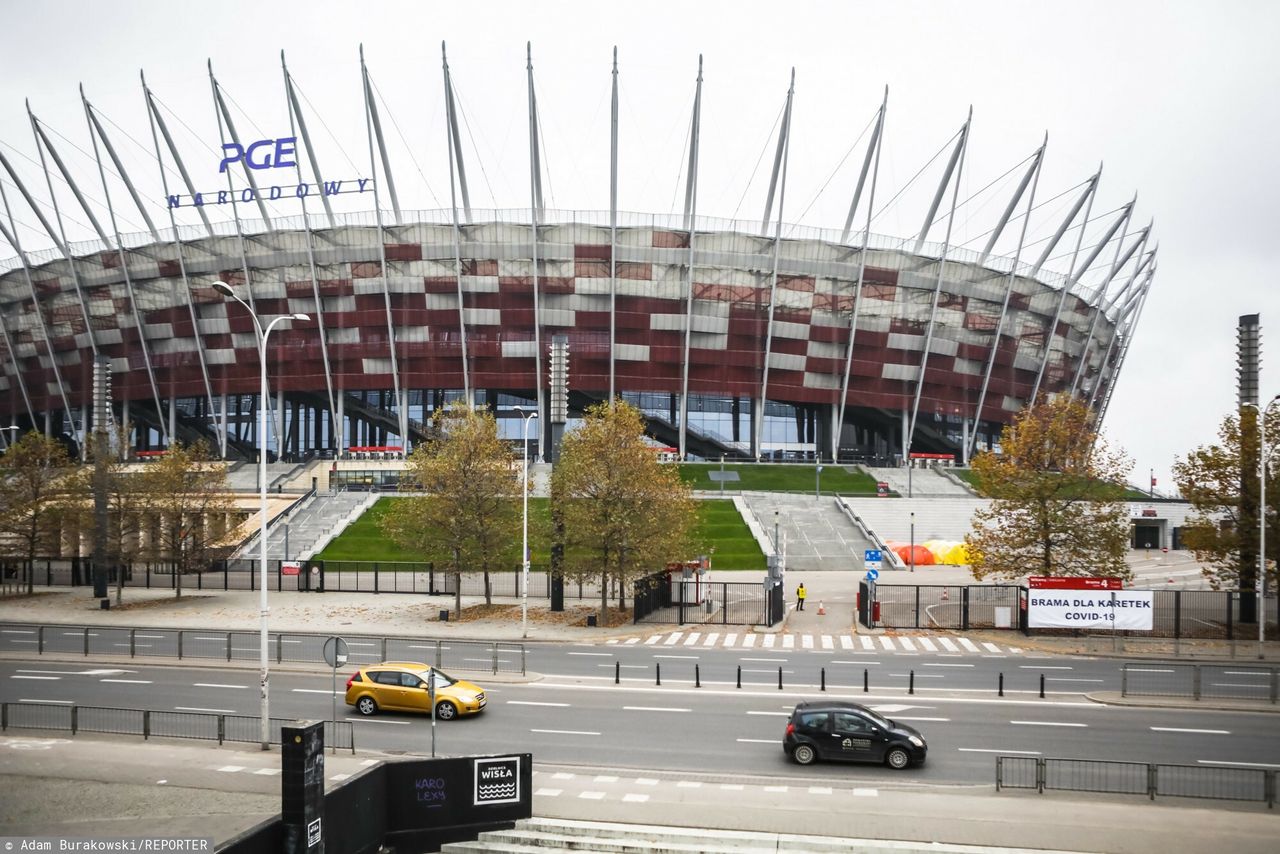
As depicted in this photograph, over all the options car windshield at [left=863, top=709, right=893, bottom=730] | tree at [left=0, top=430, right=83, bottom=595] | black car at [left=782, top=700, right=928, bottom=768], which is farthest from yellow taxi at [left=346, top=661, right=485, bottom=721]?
tree at [left=0, top=430, right=83, bottom=595]

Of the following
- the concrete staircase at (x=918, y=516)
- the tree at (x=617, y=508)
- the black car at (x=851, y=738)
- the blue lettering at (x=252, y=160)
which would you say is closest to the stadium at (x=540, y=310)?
the blue lettering at (x=252, y=160)

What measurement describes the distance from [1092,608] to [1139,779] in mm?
20878

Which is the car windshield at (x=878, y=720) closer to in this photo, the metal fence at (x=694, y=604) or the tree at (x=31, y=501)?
the metal fence at (x=694, y=604)

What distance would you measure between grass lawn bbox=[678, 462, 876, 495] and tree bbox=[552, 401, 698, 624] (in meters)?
37.6

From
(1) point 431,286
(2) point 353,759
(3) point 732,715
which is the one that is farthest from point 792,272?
(2) point 353,759

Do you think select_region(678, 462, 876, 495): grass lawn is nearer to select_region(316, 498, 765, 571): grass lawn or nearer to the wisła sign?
select_region(316, 498, 765, 571): grass lawn

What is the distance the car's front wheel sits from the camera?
20672 millimetres

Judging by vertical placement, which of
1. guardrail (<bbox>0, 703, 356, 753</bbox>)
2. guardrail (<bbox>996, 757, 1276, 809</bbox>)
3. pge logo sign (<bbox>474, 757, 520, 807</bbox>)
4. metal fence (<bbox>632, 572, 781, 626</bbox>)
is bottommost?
metal fence (<bbox>632, 572, 781, 626</bbox>)

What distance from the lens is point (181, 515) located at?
169ft

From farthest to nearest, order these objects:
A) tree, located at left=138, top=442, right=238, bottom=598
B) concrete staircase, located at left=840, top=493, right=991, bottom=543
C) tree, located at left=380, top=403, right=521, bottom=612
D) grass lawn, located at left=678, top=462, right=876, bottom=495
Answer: grass lawn, located at left=678, top=462, right=876, bottom=495
concrete staircase, located at left=840, top=493, right=991, bottom=543
tree, located at left=138, top=442, right=238, bottom=598
tree, located at left=380, top=403, right=521, bottom=612

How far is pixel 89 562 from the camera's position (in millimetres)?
58250

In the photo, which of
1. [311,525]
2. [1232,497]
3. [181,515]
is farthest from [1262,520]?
[311,525]

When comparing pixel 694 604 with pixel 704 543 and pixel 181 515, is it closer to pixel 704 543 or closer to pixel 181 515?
pixel 704 543

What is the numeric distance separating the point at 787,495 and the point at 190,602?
4691cm
